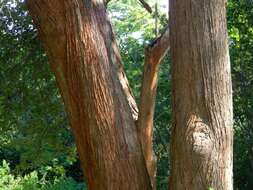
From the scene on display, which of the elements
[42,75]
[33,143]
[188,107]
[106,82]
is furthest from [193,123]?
[33,143]

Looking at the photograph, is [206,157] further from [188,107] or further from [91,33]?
[91,33]

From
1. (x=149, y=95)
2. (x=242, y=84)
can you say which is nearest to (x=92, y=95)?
(x=149, y=95)

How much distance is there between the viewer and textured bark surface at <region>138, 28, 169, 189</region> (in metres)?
3.95

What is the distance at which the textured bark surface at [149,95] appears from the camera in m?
3.95

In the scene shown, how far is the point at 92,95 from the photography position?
3299 mm

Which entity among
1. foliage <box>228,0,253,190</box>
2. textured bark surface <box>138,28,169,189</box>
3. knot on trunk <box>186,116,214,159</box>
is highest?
foliage <box>228,0,253,190</box>

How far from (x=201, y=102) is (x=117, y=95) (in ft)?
1.63

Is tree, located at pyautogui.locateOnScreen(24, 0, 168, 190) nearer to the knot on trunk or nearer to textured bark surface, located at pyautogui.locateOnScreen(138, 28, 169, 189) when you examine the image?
the knot on trunk

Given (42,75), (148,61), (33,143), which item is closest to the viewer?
(148,61)

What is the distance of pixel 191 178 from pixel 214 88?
1.72 feet

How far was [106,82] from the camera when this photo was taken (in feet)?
10.9

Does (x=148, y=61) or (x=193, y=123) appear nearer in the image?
(x=193, y=123)

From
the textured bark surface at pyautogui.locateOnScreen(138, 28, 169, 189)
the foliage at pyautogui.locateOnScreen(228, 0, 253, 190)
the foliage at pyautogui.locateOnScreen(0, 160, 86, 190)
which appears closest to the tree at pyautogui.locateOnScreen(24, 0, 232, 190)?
the textured bark surface at pyautogui.locateOnScreen(138, 28, 169, 189)

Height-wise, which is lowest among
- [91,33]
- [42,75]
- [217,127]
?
[217,127]
